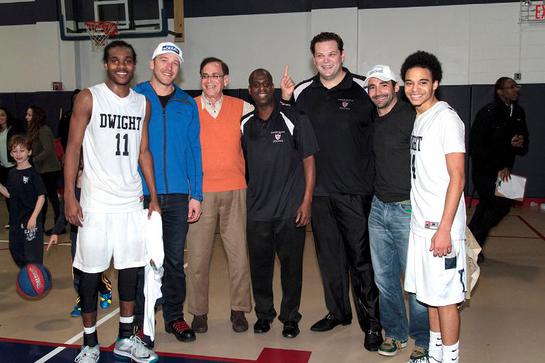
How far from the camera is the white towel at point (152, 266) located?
381 cm

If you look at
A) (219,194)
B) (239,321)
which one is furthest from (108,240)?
(239,321)

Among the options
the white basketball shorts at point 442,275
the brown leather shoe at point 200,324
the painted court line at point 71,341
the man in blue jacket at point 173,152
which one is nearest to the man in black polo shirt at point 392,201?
the white basketball shorts at point 442,275

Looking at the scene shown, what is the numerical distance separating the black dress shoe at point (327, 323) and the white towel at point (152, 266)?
4.30 ft

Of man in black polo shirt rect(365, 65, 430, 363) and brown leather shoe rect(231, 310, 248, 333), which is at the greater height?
man in black polo shirt rect(365, 65, 430, 363)

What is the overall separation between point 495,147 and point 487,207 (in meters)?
0.72

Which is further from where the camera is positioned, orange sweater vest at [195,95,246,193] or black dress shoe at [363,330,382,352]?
orange sweater vest at [195,95,246,193]

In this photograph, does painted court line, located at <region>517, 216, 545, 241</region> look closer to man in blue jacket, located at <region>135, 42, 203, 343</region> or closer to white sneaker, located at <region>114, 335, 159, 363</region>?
man in blue jacket, located at <region>135, 42, 203, 343</region>

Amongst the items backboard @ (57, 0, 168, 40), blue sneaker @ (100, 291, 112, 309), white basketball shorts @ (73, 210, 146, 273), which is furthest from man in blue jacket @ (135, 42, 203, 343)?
backboard @ (57, 0, 168, 40)

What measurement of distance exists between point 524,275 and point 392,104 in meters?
3.48

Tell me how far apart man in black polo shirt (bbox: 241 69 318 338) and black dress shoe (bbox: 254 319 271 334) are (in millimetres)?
170

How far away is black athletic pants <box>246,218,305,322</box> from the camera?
4.21 m

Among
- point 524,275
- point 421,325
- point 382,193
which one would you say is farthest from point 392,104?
point 524,275

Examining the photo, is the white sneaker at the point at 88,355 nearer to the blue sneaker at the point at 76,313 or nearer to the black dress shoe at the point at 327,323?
the blue sneaker at the point at 76,313

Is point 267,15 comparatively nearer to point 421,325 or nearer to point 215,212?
point 215,212
